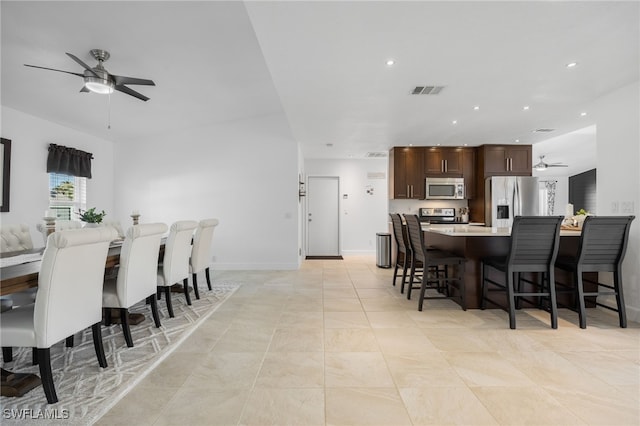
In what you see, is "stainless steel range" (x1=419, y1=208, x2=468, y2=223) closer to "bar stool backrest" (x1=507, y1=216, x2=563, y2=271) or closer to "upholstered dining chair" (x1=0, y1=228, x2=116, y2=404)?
"bar stool backrest" (x1=507, y1=216, x2=563, y2=271)

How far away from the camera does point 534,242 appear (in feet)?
9.71

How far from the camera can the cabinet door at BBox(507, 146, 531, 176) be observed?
20.4 ft

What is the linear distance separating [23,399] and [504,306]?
159 inches

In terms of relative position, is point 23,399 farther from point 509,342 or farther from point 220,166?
point 220,166

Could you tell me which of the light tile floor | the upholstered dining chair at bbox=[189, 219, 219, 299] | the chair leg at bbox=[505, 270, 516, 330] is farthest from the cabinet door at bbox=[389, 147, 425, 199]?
the upholstered dining chair at bbox=[189, 219, 219, 299]

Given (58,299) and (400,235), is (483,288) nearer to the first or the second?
(400,235)

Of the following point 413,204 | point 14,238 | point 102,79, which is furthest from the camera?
point 413,204

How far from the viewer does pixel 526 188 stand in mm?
5934

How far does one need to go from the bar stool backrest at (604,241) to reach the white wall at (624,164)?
41 centimetres

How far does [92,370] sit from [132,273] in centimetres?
70

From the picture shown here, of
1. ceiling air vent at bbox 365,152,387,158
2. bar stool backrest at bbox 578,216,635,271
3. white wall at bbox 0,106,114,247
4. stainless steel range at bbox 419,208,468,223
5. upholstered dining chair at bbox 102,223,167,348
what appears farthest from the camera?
ceiling air vent at bbox 365,152,387,158

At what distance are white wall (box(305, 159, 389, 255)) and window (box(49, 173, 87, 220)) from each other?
457 cm

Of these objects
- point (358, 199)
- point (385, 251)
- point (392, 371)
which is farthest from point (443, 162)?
point (392, 371)

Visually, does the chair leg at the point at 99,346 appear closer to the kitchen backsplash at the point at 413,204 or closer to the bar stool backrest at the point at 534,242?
the bar stool backrest at the point at 534,242
